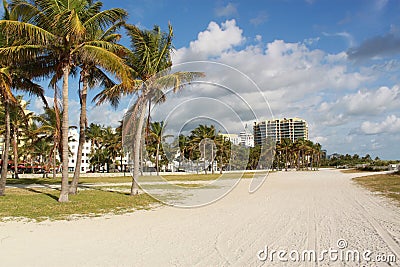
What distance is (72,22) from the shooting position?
12.8 m

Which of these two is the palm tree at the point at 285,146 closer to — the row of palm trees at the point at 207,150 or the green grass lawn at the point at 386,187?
the row of palm trees at the point at 207,150

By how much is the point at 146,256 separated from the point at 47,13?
38.1 feet

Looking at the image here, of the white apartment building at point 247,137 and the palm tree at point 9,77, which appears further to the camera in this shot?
the white apartment building at point 247,137

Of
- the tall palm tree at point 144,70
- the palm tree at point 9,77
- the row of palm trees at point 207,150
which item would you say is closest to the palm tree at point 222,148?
the row of palm trees at point 207,150

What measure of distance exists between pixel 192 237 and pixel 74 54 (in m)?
10.9

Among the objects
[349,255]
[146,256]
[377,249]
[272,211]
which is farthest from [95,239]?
[272,211]

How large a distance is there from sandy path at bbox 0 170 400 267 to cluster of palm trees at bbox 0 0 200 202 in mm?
6231

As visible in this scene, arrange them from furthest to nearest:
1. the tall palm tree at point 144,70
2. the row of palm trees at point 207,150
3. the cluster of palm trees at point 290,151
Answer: the cluster of palm trees at point 290,151
the row of palm trees at point 207,150
the tall palm tree at point 144,70

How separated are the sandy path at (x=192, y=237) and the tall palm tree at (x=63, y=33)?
6.28 m

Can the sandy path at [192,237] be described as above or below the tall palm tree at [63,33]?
below

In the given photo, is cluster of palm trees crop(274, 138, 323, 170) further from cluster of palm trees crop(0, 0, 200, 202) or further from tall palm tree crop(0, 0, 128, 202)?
tall palm tree crop(0, 0, 128, 202)

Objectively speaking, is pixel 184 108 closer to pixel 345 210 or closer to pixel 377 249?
pixel 345 210

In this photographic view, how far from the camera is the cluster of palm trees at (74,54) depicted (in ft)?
43.9

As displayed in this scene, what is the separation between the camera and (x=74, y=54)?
15000 mm
